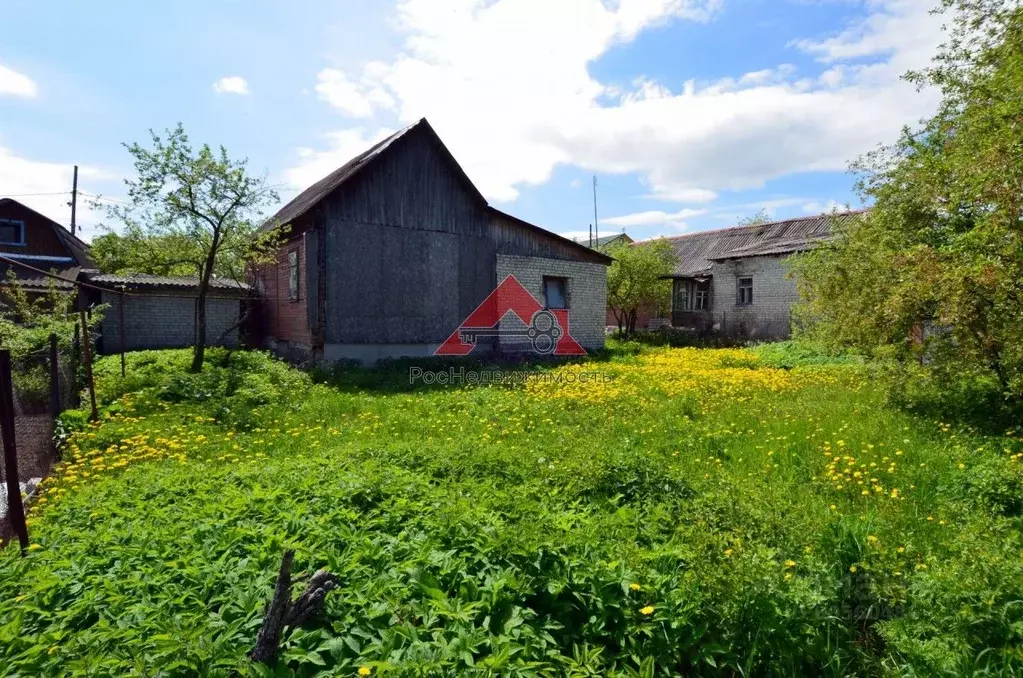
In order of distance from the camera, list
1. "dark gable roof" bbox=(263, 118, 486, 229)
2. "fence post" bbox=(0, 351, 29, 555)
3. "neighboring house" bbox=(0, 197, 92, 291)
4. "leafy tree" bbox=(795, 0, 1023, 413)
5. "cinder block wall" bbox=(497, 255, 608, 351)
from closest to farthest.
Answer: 1. "fence post" bbox=(0, 351, 29, 555)
2. "leafy tree" bbox=(795, 0, 1023, 413)
3. "dark gable roof" bbox=(263, 118, 486, 229)
4. "cinder block wall" bbox=(497, 255, 608, 351)
5. "neighboring house" bbox=(0, 197, 92, 291)

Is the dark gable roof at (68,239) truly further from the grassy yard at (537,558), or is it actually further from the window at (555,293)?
the grassy yard at (537,558)

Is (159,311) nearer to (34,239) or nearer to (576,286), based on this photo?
(576,286)

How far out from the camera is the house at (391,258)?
42.4ft

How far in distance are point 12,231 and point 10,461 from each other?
3431 cm

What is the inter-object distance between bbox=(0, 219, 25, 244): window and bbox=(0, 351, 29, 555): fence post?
33.8 metres

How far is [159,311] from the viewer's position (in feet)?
50.0

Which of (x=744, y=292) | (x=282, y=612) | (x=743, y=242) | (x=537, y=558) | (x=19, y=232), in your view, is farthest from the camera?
(x=743, y=242)

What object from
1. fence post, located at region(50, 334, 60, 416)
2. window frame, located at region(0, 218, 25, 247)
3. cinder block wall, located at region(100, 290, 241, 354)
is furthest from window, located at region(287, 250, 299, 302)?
window frame, located at region(0, 218, 25, 247)

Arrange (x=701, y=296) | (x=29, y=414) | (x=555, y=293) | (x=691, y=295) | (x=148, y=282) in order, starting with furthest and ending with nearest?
(x=691, y=295), (x=701, y=296), (x=555, y=293), (x=148, y=282), (x=29, y=414)

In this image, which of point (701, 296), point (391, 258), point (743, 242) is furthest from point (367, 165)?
point (743, 242)

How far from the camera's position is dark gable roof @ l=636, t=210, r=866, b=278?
24016 mm

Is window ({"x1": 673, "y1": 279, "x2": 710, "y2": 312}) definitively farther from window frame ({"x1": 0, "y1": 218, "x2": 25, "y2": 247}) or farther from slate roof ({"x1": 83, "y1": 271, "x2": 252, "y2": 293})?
window frame ({"x1": 0, "y1": 218, "x2": 25, "y2": 247})

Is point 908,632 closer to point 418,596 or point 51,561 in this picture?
point 418,596

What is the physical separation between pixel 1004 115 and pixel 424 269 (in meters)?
11.8
